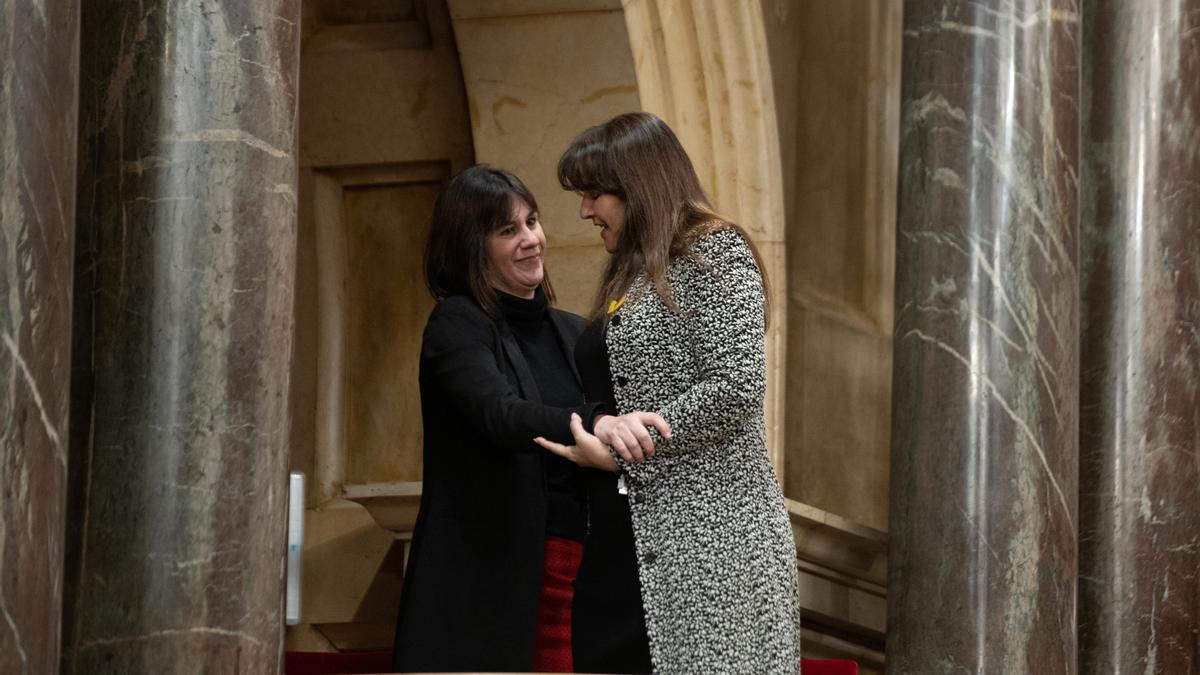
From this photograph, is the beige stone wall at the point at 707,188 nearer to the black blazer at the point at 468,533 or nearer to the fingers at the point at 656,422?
the black blazer at the point at 468,533

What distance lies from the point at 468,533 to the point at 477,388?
0.32 m

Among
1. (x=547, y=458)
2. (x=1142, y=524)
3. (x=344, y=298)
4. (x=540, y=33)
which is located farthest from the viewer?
(x=344, y=298)

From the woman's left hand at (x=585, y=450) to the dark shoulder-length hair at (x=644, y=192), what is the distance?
24 cm

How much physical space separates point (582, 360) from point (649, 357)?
0.68 ft

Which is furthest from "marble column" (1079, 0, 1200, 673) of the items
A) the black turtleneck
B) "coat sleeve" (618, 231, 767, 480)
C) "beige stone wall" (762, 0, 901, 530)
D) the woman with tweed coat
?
"coat sleeve" (618, 231, 767, 480)

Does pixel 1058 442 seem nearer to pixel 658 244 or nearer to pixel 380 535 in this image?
pixel 658 244

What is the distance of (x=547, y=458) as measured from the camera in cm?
406

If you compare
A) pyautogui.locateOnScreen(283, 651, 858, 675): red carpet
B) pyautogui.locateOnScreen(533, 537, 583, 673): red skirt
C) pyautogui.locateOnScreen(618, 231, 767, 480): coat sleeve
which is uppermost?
pyautogui.locateOnScreen(618, 231, 767, 480): coat sleeve

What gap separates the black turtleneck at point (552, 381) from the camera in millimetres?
4051

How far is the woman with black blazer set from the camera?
3.89m

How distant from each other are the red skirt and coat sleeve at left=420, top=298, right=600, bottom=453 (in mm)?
217

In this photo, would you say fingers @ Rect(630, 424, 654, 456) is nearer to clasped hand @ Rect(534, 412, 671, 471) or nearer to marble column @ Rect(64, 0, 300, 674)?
clasped hand @ Rect(534, 412, 671, 471)

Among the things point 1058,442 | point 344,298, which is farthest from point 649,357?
point 344,298

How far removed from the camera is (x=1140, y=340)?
5.40m
